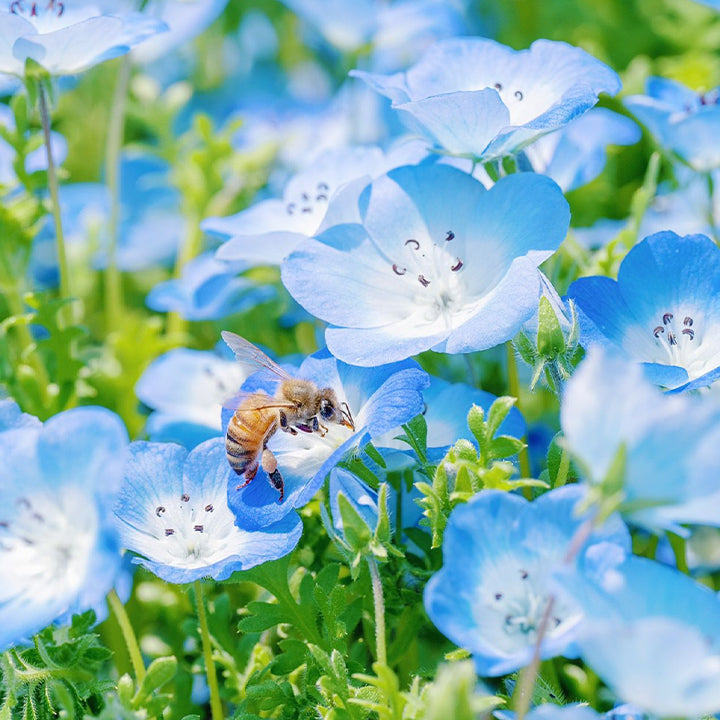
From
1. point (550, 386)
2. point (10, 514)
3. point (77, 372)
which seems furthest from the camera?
point (77, 372)

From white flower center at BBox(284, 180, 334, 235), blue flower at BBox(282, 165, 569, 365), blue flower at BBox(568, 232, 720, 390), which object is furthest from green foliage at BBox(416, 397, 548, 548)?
white flower center at BBox(284, 180, 334, 235)

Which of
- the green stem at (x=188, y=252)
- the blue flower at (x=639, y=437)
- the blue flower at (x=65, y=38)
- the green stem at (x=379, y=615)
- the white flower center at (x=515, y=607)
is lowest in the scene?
the green stem at (x=188, y=252)

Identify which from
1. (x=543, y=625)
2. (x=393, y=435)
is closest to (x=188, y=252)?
(x=393, y=435)

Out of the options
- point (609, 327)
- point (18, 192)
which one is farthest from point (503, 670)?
point (18, 192)

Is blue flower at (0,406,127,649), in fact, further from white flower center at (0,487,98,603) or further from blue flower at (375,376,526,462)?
blue flower at (375,376,526,462)

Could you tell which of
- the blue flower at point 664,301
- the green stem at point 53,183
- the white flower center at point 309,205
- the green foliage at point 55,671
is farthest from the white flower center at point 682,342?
the green stem at point 53,183

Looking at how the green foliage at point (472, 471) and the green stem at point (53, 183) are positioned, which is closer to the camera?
the green foliage at point (472, 471)

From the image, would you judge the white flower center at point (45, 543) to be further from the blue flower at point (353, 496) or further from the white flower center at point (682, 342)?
the white flower center at point (682, 342)

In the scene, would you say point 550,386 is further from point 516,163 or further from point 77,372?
point 77,372
